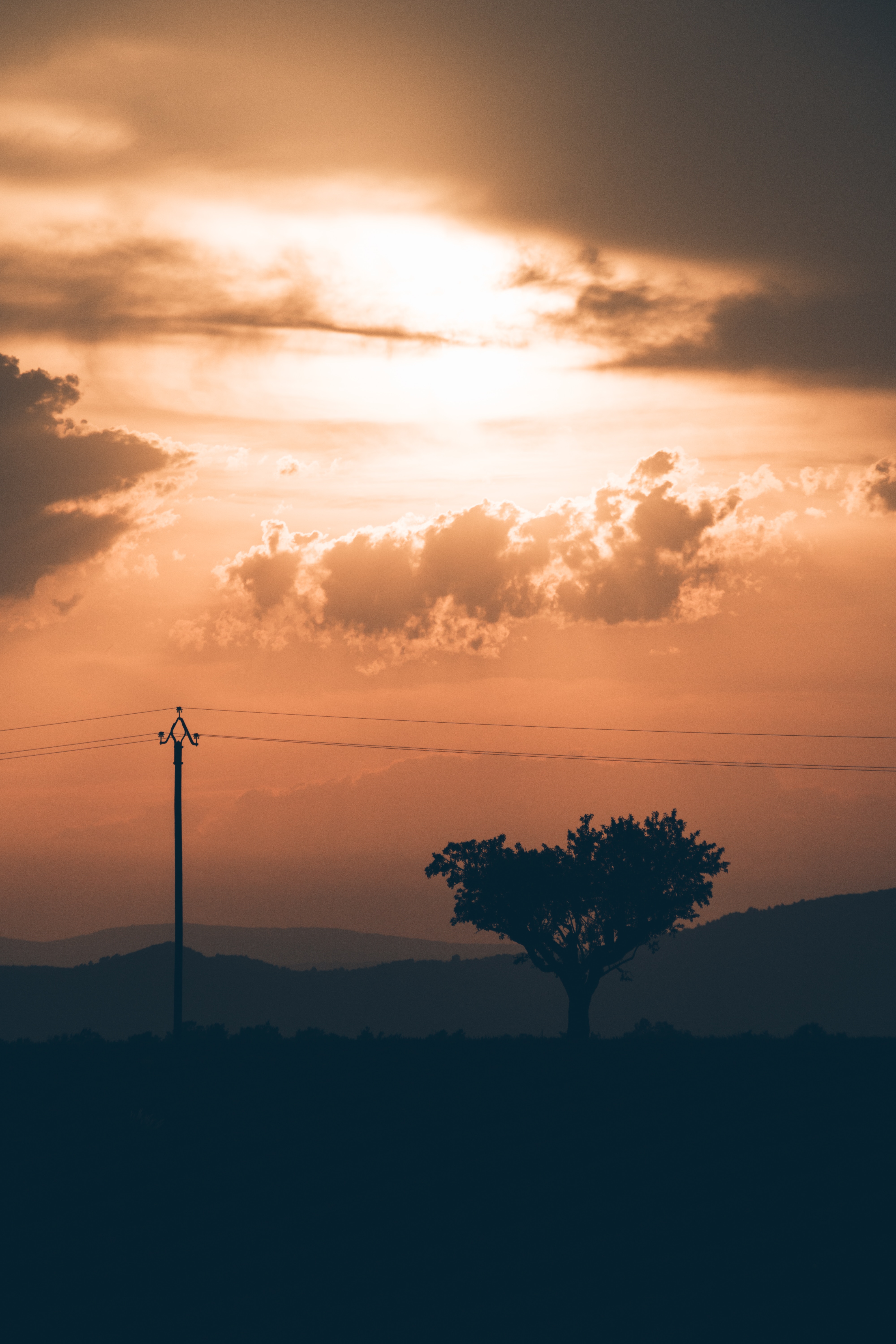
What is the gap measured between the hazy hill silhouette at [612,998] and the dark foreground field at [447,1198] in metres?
125

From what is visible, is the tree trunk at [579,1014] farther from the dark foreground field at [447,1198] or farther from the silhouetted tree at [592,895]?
the dark foreground field at [447,1198]

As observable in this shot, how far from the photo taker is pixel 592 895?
184 feet

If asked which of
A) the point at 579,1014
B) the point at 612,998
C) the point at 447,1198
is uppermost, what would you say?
the point at 579,1014

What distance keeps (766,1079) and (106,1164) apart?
63.8ft

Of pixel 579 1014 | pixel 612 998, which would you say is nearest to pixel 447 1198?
pixel 579 1014

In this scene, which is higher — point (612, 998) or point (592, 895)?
point (592, 895)

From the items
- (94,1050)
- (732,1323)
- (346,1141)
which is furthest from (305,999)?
(732,1323)

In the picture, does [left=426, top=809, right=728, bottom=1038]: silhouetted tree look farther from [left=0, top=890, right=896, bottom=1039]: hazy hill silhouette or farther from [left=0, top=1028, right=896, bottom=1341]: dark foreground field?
[left=0, top=890, right=896, bottom=1039]: hazy hill silhouette

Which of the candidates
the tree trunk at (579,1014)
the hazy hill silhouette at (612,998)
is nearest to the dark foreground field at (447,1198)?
the tree trunk at (579,1014)

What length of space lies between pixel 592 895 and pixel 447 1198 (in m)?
33.2

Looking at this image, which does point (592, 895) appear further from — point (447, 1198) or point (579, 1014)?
point (447, 1198)

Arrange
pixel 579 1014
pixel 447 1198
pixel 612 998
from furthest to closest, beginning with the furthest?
pixel 612 998 < pixel 579 1014 < pixel 447 1198

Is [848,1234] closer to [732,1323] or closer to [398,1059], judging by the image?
[732,1323]

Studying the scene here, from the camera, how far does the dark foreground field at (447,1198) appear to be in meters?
17.9
